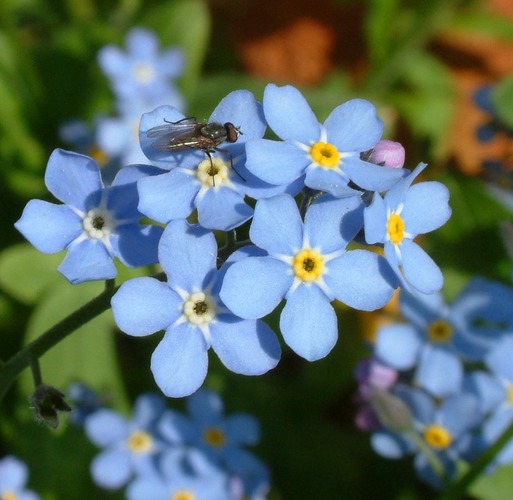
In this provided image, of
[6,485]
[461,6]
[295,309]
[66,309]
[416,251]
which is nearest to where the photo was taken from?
[295,309]

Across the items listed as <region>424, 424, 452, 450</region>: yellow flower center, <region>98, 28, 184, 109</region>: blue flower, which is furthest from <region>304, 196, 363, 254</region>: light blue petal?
<region>98, 28, 184, 109</region>: blue flower

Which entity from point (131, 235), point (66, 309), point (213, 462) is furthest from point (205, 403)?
point (131, 235)

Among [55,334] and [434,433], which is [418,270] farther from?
[434,433]

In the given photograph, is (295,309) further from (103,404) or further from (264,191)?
(103,404)

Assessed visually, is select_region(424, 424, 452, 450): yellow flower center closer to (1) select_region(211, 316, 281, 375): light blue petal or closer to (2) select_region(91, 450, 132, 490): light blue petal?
(2) select_region(91, 450, 132, 490): light blue petal

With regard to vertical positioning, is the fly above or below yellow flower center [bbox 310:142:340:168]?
below

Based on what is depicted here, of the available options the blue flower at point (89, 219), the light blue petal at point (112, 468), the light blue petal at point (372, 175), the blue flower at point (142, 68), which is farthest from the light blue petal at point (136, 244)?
the blue flower at point (142, 68)

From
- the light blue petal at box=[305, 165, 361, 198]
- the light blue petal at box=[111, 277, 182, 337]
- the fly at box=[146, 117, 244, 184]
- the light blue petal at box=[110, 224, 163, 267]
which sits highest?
the light blue petal at box=[305, 165, 361, 198]
